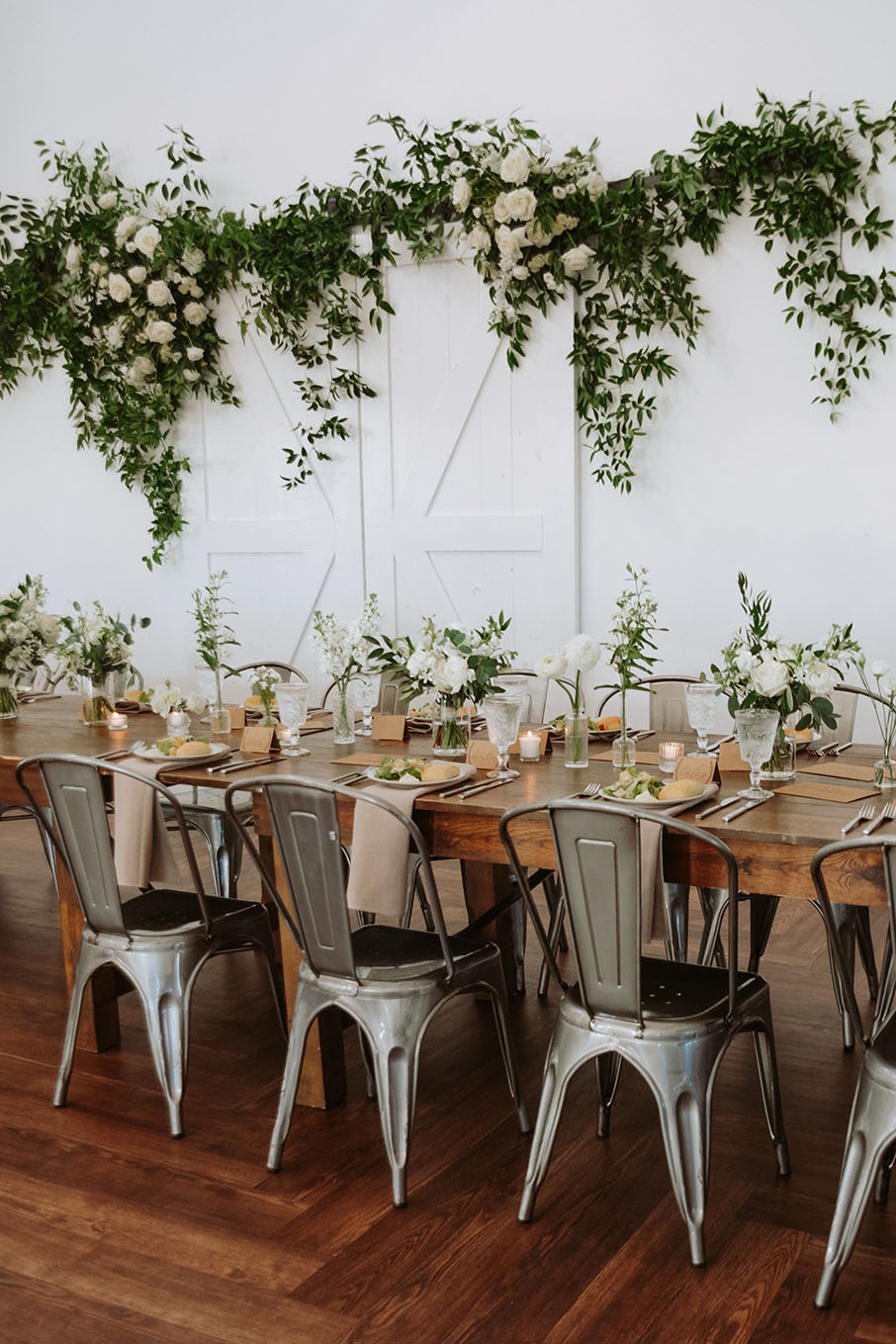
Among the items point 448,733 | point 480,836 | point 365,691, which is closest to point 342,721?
point 365,691

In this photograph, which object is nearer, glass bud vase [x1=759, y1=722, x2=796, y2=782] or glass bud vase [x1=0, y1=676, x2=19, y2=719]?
glass bud vase [x1=759, y1=722, x2=796, y2=782]

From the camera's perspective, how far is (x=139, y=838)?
3309mm

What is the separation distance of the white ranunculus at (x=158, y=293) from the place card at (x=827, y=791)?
450 cm

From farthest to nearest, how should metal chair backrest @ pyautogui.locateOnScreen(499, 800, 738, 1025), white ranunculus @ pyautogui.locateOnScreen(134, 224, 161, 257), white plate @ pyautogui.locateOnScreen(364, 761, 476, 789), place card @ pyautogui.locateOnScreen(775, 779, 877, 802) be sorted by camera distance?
white ranunculus @ pyautogui.locateOnScreen(134, 224, 161, 257) → white plate @ pyautogui.locateOnScreen(364, 761, 476, 789) → place card @ pyautogui.locateOnScreen(775, 779, 877, 802) → metal chair backrest @ pyautogui.locateOnScreen(499, 800, 738, 1025)

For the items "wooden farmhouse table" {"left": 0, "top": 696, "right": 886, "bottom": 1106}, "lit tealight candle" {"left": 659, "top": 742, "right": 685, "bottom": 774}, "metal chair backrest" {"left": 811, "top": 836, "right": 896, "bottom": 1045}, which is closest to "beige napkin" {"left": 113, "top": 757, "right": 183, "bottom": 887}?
"wooden farmhouse table" {"left": 0, "top": 696, "right": 886, "bottom": 1106}

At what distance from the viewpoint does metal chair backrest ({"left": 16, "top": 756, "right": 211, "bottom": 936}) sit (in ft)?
10.4

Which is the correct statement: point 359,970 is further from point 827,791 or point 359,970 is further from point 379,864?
point 827,791

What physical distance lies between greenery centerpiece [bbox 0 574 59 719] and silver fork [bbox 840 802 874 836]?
2.86 m

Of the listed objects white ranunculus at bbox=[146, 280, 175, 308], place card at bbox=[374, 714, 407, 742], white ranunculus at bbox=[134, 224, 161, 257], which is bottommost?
place card at bbox=[374, 714, 407, 742]

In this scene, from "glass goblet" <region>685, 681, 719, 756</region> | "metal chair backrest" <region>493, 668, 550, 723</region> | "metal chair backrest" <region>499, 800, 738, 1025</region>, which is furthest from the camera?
"metal chair backrest" <region>493, 668, 550, 723</region>

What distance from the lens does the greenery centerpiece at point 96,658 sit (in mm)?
4340

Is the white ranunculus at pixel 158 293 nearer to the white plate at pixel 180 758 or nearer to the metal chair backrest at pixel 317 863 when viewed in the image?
the white plate at pixel 180 758

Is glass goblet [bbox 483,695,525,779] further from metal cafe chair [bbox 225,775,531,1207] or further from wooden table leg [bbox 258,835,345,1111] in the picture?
wooden table leg [bbox 258,835,345,1111]

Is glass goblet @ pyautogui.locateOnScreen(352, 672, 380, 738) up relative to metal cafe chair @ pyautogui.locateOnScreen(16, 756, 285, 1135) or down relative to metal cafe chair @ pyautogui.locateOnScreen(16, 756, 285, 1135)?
up
